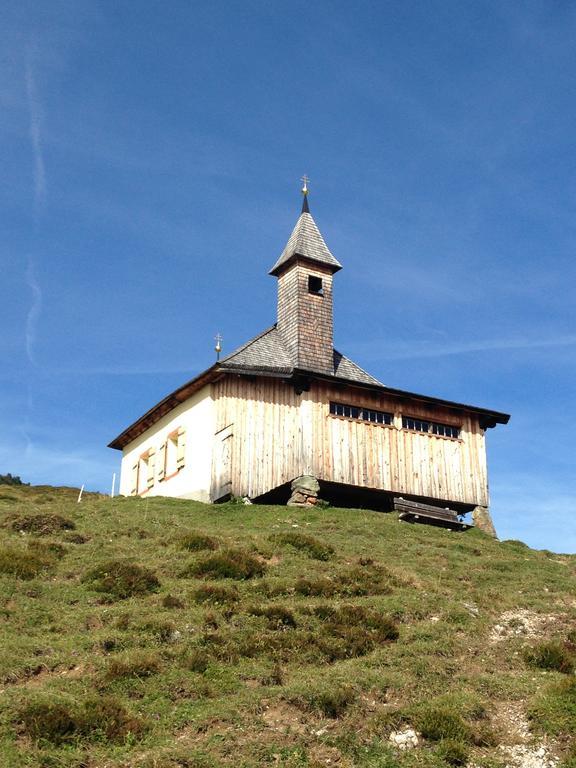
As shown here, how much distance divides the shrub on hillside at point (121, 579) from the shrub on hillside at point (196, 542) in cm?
215

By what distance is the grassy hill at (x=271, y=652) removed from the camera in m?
13.3

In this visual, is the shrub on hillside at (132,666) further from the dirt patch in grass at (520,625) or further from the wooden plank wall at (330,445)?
the wooden plank wall at (330,445)

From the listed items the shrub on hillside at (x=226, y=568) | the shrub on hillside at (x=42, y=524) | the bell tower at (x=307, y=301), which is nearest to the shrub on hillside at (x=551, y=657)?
the shrub on hillside at (x=226, y=568)

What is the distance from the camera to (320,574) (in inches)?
846

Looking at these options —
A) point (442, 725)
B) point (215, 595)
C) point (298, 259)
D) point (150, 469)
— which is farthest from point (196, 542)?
point (298, 259)

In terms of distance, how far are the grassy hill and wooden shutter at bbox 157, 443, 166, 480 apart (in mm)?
11163

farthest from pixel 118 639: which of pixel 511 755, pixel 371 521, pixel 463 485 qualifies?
pixel 463 485

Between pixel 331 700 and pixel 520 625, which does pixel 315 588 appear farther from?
pixel 331 700

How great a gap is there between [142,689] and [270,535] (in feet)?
33.4

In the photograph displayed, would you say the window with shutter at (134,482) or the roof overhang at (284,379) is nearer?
the roof overhang at (284,379)

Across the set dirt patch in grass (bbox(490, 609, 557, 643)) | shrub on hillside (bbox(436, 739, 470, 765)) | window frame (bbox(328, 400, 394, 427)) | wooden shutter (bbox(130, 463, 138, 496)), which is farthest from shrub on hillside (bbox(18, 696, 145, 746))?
wooden shutter (bbox(130, 463, 138, 496))

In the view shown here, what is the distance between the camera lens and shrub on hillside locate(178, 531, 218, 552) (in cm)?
2275

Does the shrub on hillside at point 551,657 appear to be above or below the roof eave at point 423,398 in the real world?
below

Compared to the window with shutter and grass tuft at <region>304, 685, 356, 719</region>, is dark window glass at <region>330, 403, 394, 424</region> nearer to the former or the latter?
the window with shutter
